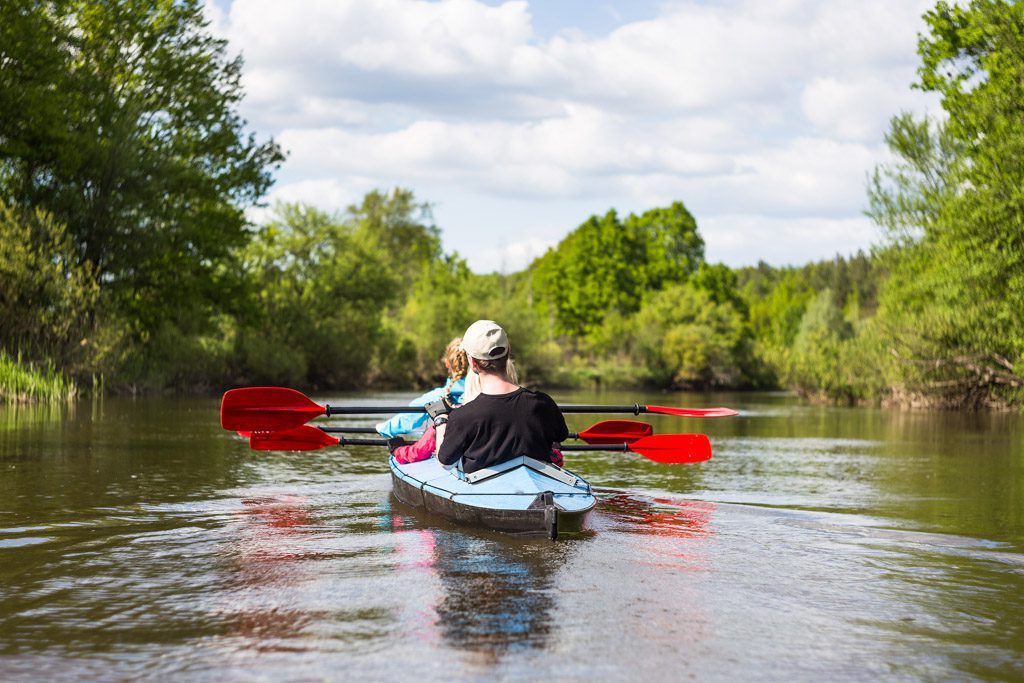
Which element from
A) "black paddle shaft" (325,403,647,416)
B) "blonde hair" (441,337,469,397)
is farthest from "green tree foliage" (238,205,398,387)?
"blonde hair" (441,337,469,397)

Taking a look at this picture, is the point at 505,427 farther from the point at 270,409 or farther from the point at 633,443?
the point at 270,409

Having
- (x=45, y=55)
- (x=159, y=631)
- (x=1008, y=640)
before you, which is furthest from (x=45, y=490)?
(x=45, y=55)

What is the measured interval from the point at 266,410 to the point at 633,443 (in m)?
3.64

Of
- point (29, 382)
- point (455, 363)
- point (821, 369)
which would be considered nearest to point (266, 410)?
point (455, 363)

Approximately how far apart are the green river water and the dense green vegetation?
13735 millimetres

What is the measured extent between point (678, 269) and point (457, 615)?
231 ft

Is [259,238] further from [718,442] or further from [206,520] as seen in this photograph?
[206,520]

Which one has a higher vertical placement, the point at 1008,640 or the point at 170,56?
the point at 170,56

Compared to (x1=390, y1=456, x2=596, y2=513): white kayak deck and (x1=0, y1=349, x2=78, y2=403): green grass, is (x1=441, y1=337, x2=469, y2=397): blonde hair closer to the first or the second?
(x1=390, y1=456, x2=596, y2=513): white kayak deck

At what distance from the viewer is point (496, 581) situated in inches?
241

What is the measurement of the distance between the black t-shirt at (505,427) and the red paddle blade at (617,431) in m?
3.69

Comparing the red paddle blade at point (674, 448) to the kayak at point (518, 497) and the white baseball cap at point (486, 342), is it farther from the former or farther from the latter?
the white baseball cap at point (486, 342)

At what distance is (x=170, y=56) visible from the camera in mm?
33875

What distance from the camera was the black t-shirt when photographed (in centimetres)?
756
